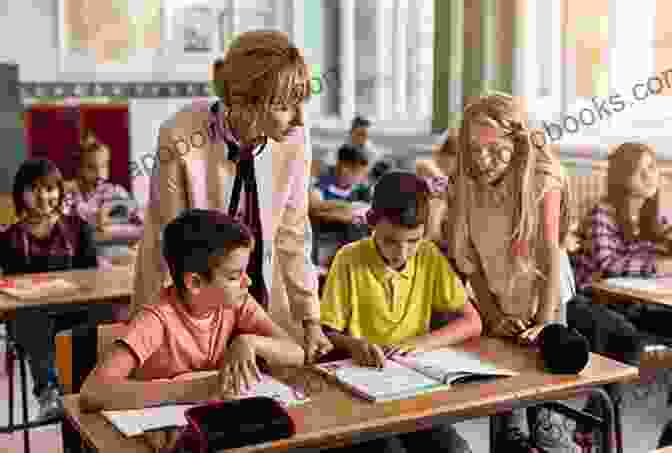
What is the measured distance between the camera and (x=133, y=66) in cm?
722

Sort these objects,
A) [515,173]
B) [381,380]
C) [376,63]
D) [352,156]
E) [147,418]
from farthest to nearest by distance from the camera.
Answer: [376,63] < [352,156] < [515,173] < [381,380] < [147,418]

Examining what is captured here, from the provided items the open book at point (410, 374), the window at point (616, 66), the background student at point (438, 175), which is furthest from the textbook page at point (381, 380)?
the window at point (616, 66)

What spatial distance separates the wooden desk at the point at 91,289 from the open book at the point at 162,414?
4.60ft

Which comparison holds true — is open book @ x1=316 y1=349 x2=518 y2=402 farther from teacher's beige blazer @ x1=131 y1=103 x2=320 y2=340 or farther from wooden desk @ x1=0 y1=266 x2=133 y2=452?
wooden desk @ x1=0 y1=266 x2=133 y2=452

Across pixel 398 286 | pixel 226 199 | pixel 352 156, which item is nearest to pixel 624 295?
pixel 398 286

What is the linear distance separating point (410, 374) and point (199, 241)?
1.77ft

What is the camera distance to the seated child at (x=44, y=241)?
3.71 m

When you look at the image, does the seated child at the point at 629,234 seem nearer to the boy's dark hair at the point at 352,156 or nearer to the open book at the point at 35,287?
the open book at the point at 35,287

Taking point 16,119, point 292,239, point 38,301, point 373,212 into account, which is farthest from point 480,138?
point 16,119

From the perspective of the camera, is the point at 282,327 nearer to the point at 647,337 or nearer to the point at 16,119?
the point at 647,337

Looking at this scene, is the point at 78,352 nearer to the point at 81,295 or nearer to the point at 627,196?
the point at 81,295

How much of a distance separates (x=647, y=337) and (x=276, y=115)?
7.04ft

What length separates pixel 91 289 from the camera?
133 inches

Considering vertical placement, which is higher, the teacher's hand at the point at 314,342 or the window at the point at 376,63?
the window at the point at 376,63
